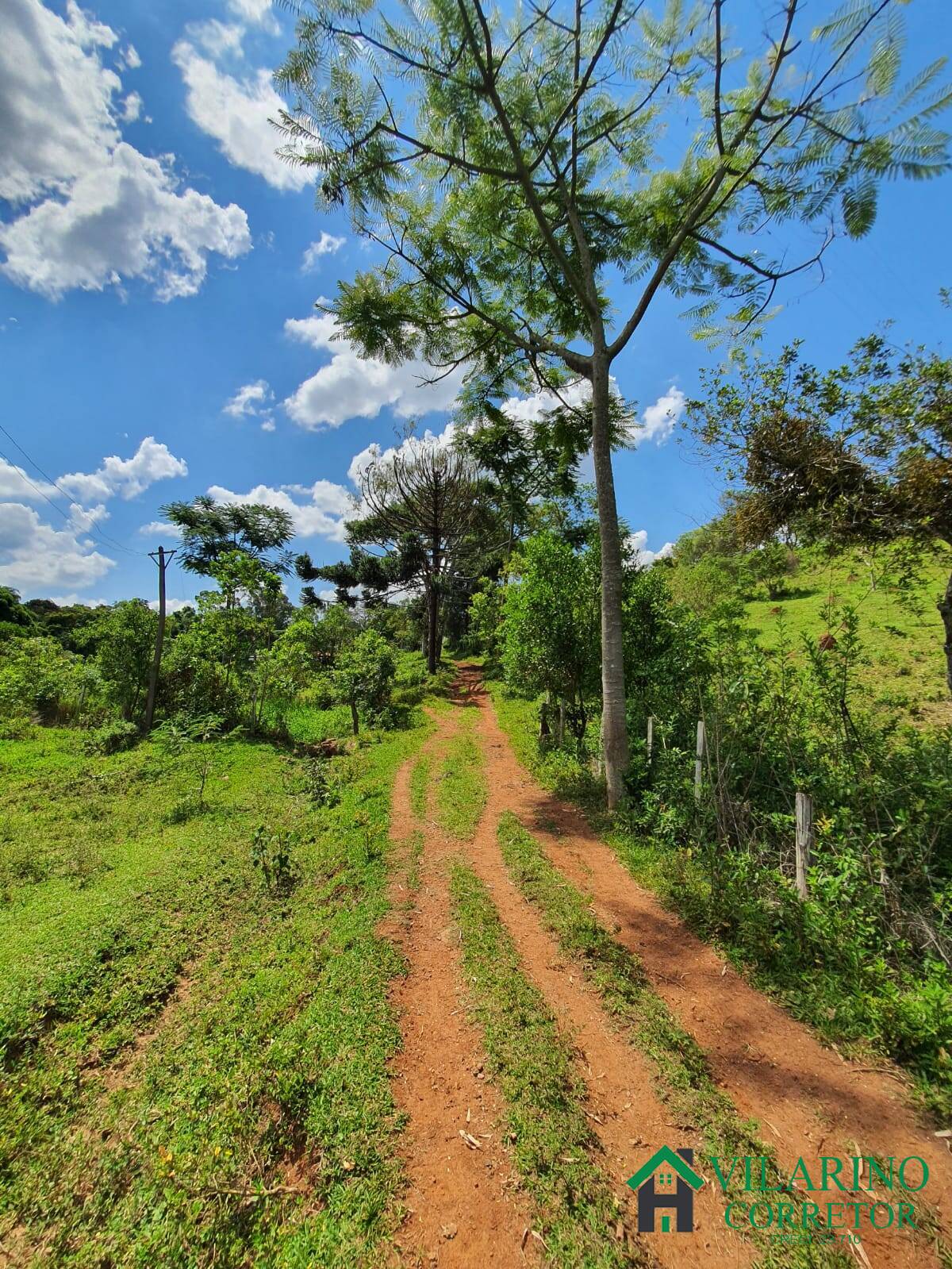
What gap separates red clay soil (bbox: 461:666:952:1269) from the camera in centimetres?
249

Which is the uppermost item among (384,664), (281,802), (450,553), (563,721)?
(450,553)

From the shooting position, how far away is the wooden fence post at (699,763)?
5645 mm

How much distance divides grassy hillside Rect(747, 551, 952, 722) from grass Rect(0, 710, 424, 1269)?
5592 mm

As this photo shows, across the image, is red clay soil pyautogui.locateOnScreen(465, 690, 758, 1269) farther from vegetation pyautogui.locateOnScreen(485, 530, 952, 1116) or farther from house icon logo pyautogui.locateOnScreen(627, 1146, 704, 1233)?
vegetation pyautogui.locateOnScreen(485, 530, 952, 1116)

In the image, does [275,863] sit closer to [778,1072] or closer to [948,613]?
[778,1072]

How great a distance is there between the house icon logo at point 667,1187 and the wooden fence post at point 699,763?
356 centimetres

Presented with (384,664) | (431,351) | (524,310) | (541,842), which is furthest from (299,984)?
(384,664)

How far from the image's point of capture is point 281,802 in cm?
866

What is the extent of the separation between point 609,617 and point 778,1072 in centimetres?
521

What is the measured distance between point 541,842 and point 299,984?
3712 millimetres

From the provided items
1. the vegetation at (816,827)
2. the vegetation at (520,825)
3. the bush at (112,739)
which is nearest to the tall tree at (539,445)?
the vegetation at (520,825)

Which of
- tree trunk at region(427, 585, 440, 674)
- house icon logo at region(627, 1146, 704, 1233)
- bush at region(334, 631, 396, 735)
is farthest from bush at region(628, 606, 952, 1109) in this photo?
tree trunk at region(427, 585, 440, 674)

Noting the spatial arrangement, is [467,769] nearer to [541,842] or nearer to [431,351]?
[541,842]

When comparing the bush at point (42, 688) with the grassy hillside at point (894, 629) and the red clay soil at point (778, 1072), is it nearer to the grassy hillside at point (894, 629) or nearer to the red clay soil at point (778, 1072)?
the red clay soil at point (778, 1072)
